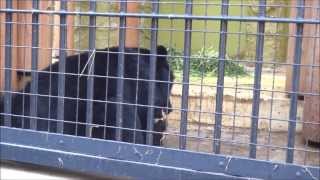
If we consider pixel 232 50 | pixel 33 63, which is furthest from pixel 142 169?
pixel 232 50

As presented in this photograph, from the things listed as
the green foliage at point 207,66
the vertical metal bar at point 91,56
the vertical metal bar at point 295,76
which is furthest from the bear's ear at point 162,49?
the vertical metal bar at point 295,76

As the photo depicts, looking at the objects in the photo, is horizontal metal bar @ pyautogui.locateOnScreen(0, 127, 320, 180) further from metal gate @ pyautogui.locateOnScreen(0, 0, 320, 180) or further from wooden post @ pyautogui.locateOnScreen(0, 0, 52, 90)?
wooden post @ pyautogui.locateOnScreen(0, 0, 52, 90)

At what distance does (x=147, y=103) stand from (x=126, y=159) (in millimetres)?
724

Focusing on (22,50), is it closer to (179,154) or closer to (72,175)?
(72,175)

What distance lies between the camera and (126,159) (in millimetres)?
3807

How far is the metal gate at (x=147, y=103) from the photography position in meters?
3.52

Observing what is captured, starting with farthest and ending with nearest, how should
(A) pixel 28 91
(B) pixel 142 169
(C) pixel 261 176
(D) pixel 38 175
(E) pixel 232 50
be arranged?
(E) pixel 232 50 → (A) pixel 28 91 → (D) pixel 38 175 → (B) pixel 142 169 → (C) pixel 261 176

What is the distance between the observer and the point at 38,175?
4.12 m

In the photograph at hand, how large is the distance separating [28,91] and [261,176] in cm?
203

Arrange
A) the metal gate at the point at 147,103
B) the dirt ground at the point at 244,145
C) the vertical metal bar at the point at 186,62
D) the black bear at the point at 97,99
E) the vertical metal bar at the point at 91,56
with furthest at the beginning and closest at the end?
the dirt ground at the point at 244,145, the black bear at the point at 97,99, the vertical metal bar at the point at 91,56, the vertical metal bar at the point at 186,62, the metal gate at the point at 147,103

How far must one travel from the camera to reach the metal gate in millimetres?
3521

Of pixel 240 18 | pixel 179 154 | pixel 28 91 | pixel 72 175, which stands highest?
pixel 240 18

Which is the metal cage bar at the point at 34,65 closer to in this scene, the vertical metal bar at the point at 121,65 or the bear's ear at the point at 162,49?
the vertical metal bar at the point at 121,65

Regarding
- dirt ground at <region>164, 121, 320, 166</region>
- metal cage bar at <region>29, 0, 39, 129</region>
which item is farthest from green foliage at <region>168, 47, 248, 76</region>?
metal cage bar at <region>29, 0, 39, 129</region>
